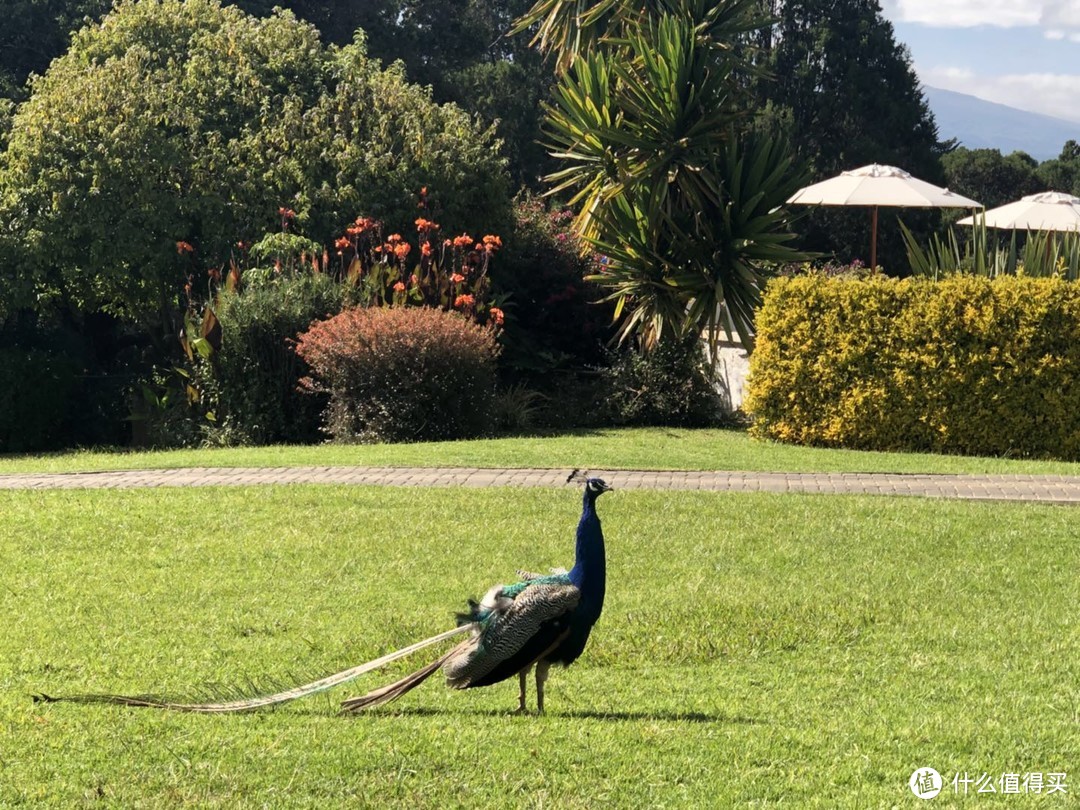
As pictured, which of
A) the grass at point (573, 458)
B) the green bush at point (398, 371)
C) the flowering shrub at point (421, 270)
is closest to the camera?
the grass at point (573, 458)

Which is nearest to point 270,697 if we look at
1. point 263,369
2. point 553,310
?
point 263,369

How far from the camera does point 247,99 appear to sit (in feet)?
68.3

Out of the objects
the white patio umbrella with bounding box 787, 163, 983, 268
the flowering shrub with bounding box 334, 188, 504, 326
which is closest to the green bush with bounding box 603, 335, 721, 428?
the flowering shrub with bounding box 334, 188, 504, 326

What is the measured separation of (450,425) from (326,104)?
6779mm

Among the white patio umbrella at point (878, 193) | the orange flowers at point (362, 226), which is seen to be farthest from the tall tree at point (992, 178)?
the orange flowers at point (362, 226)

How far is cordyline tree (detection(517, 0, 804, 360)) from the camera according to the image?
58.2 feet

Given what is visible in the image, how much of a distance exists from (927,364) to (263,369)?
7.79 m

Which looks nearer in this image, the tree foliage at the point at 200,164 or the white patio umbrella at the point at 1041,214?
the tree foliage at the point at 200,164

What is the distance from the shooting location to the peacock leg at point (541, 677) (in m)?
5.80

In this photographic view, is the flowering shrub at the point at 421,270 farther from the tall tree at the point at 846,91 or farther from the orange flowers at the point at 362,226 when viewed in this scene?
the tall tree at the point at 846,91

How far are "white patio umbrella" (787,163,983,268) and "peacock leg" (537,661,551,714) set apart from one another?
14.9m

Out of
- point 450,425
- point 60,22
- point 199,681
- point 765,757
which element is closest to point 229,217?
point 450,425

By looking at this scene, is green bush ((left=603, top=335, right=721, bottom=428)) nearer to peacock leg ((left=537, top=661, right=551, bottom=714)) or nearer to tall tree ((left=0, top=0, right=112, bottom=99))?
peacock leg ((left=537, top=661, right=551, bottom=714))

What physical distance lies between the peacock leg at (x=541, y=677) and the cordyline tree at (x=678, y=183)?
1213cm
